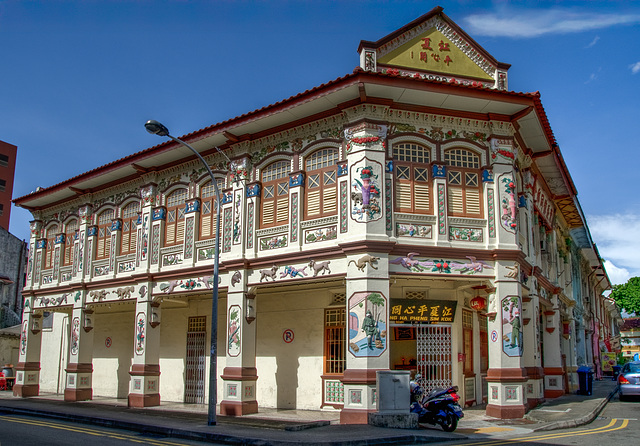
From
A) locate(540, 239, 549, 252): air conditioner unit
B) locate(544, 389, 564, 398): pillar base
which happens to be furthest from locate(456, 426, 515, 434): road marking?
locate(544, 389, 564, 398): pillar base

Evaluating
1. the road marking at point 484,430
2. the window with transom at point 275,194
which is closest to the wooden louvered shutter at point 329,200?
the window with transom at point 275,194

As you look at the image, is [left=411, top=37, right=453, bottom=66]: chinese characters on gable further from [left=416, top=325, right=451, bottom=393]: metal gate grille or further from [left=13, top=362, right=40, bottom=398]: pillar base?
[left=13, top=362, right=40, bottom=398]: pillar base

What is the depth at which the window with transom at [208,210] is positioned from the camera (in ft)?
64.1

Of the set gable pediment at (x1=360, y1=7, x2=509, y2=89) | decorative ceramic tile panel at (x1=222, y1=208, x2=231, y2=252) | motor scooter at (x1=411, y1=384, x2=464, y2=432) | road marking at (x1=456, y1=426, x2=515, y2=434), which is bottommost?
road marking at (x1=456, y1=426, x2=515, y2=434)

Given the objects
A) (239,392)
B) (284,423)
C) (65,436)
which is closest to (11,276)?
(239,392)

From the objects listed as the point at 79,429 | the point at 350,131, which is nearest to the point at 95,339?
the point at 79,429

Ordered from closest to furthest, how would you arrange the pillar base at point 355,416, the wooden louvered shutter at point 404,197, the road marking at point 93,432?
the road marking at point 93,432
the pillar base at point 355,416
the wooden louvered shutter at point 404,197

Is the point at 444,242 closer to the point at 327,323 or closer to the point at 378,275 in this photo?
the point at 378,275

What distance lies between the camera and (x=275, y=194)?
17938mm

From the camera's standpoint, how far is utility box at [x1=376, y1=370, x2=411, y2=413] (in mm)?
13836

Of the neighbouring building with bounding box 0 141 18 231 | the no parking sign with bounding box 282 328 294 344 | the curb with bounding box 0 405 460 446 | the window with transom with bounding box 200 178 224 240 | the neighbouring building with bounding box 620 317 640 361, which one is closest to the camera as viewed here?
the curb with bounding box 0 405 460 446

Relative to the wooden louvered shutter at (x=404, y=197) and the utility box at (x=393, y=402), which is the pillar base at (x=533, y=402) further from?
the wooden louvered shutter at (x=404, y=197)

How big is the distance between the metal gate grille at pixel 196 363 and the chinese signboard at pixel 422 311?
26.1ft

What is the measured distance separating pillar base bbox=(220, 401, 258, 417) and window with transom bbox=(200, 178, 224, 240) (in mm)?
5369
